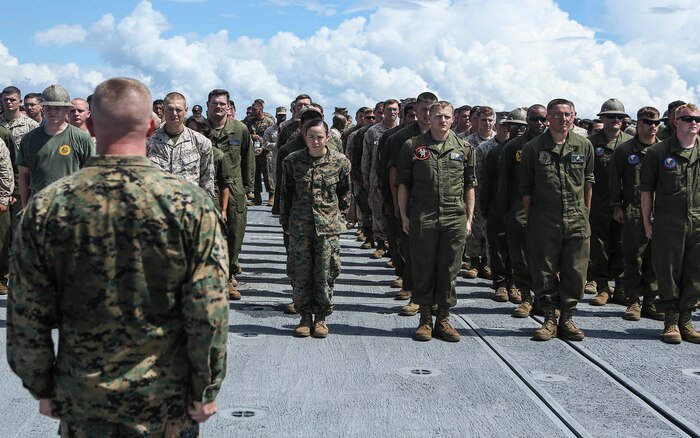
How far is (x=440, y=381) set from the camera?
6164mm

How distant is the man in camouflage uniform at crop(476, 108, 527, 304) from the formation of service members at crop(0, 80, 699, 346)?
14 mm

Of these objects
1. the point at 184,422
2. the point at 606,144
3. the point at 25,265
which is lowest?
the point at 184,422

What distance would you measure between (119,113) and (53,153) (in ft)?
16.2

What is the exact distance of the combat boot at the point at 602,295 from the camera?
31.2ft

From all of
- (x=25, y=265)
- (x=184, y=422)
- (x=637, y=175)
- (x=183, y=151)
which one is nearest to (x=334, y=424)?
(x=184, y=422)

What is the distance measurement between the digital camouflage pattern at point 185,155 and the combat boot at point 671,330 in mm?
4315

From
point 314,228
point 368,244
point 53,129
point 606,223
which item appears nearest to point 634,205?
point 606,223

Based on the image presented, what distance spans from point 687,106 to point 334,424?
15.1ft

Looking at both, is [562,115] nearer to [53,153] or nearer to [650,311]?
[650,311]

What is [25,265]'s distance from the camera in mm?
2789

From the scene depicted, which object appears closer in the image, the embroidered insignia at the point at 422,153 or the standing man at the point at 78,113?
the embroidered insignia at the point at 422,153

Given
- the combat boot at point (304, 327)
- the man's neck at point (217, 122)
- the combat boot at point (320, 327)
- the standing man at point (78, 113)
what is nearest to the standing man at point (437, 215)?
the combat boot at point (320, 327)

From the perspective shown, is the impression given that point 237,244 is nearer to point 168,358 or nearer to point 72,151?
point 72,151

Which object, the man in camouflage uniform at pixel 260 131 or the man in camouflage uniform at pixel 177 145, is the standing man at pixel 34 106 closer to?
the man in camouflage uniform at pixel 177 145
